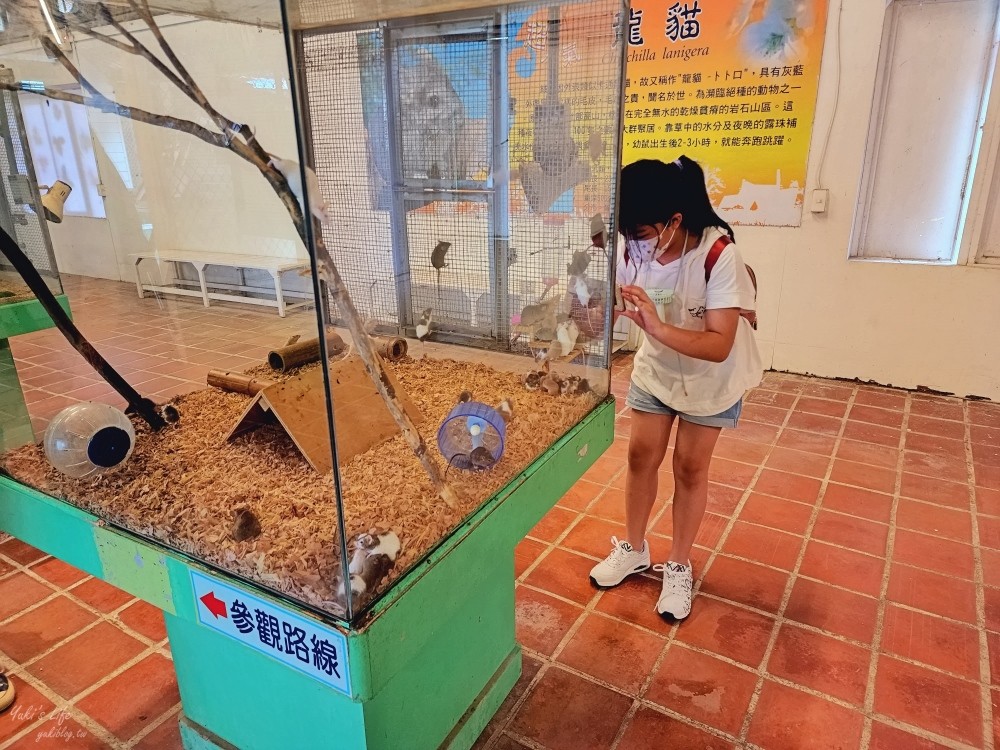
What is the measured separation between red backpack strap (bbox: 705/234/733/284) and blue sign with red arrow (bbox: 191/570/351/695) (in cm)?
110

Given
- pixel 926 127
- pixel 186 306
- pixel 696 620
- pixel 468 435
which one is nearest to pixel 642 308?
pixel 468 435

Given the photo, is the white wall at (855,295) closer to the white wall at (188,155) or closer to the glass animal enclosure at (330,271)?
the glass animal enclosure at (330,271)

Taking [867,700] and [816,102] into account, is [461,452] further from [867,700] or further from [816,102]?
[816,102]

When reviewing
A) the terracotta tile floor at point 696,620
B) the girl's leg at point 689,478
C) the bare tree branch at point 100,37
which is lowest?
the terracotta tile floor at point 696,620

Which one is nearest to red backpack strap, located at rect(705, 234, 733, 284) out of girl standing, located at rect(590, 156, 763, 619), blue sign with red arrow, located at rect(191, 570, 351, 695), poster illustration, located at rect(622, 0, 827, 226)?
girl standing, located at rect(590, 156, 763, 619)

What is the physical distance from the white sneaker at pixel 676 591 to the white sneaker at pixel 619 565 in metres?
0.11

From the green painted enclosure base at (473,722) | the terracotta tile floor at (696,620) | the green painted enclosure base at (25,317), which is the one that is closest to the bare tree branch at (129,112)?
the terracotta tile floor at (696,620)

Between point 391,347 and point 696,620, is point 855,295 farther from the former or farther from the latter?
point 391,347

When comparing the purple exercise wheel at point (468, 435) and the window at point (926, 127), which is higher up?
the window at point (926, 127)

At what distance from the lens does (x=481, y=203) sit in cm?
161

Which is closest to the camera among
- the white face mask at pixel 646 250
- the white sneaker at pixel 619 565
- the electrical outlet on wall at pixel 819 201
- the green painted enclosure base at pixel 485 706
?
the green painted enclosure base at pixel 485 706

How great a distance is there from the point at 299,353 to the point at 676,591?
135cm

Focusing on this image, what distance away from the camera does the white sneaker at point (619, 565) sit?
6.54 ft

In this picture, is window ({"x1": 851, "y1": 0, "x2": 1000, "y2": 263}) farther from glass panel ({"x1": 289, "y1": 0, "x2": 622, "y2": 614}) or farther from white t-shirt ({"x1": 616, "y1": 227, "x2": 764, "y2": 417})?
glass panel ({"x1": 289, "y1": 0, "x2": 622, "y2": 614})
